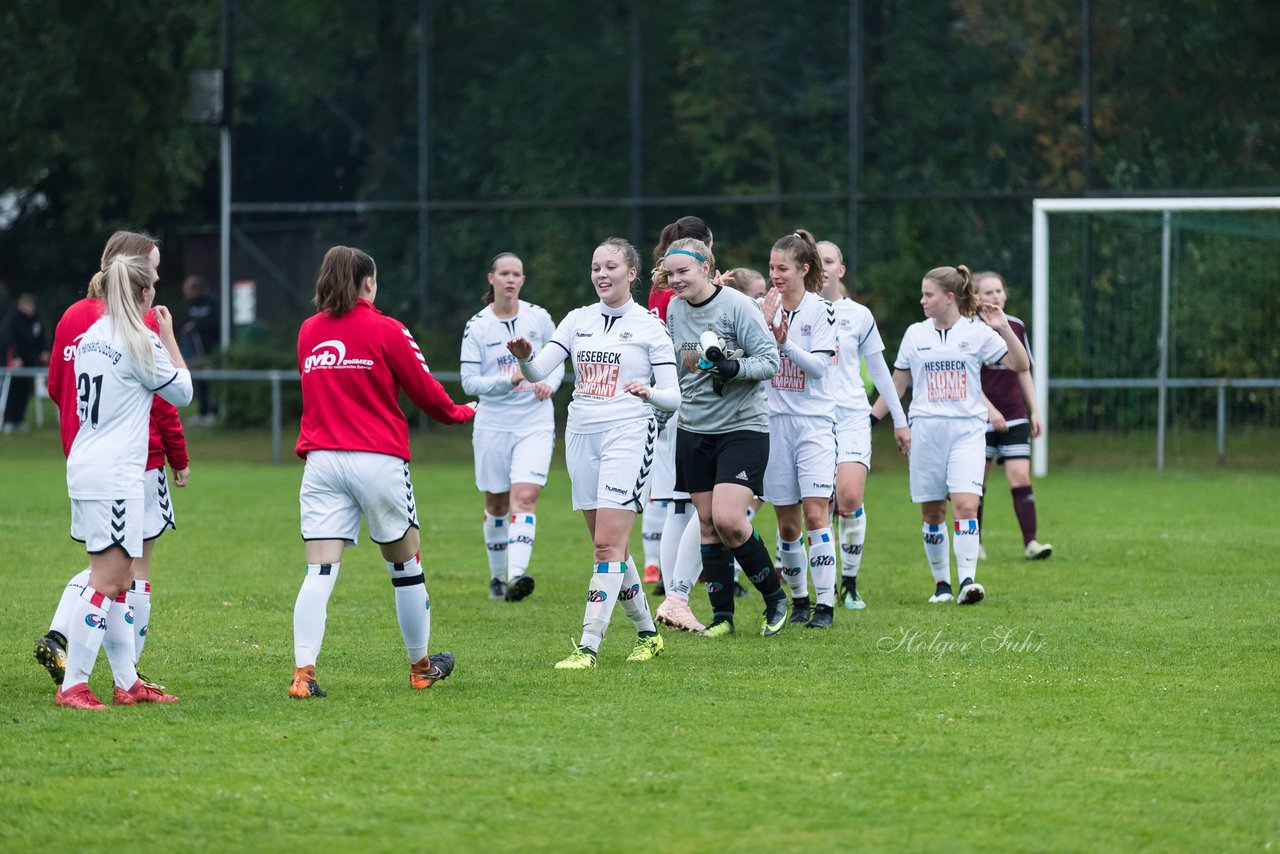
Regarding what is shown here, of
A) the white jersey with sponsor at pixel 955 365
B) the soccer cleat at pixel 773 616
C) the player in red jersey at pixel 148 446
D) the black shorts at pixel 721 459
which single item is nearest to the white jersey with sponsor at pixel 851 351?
the white jersey with sponsor at pixel 955 365

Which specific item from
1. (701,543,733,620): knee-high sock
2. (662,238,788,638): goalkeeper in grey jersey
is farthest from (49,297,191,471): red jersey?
(701,543,733,620): knee-high sock

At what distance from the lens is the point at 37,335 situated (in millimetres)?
28516

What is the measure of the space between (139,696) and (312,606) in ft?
2.81

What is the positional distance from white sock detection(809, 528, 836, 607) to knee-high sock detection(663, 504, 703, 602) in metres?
0.64

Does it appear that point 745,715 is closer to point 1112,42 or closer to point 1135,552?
point 1135,552

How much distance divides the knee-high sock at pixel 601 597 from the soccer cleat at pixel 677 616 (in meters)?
1.27

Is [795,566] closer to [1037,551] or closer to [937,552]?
[937,552]

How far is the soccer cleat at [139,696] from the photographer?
7.17 meters

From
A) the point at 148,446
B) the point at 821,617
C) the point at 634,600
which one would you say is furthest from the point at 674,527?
the point at 148,446

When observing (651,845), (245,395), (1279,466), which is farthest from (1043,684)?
(245,395)

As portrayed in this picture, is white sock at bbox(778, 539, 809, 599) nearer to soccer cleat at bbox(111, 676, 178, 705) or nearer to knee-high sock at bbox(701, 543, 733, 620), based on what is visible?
knee-high sock at bbox(701, 543, 733, 620)

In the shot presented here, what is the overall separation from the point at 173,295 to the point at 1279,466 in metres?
23.8

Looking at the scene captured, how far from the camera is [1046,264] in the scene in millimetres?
20844

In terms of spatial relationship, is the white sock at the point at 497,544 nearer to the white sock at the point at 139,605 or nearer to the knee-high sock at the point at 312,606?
the white sock at the point at 139,605
